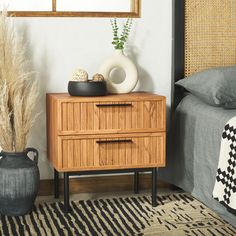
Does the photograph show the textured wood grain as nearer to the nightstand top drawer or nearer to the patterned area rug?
the nightstand top drawer

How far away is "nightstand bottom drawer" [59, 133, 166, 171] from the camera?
3400 mm

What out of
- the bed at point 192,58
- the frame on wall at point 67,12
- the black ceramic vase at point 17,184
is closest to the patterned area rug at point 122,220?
the black ceramic vase at point 17,184

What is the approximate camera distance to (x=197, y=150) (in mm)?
3520

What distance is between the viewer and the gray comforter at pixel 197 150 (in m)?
3.27

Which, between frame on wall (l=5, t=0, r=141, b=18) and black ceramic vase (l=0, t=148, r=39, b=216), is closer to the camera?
black ceramic vase (l=0, t=148, r=39, b=216)

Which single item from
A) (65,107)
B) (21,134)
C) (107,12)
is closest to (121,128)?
(65,107)

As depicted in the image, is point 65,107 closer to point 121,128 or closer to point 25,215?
point 121,128

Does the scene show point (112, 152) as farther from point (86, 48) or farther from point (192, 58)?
point (192, 58)

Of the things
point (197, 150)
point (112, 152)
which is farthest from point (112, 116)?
point (197, 150)

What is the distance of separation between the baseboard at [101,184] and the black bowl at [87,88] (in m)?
0.67

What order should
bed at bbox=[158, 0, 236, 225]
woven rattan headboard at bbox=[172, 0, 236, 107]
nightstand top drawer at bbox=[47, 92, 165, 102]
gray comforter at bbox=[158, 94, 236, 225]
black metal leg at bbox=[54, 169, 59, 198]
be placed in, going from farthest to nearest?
woven rattan headboard at bbox=[172, 0, 236, 107]
black metal leg at bbox=[54, 169, 59, 198]
bed at bbox=[158, 0, 236, 225]
nightstand top drawer at bbox=[47, 92, 165, 102]
gray comforter at bbox=[158, 94, 236, 225]

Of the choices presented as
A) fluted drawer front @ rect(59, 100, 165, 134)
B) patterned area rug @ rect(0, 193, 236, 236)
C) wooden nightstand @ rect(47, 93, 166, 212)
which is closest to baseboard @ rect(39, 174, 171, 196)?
patterned area rug @ rect(0, 193, 236, 236)

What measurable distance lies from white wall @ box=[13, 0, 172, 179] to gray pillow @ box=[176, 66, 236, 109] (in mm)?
363

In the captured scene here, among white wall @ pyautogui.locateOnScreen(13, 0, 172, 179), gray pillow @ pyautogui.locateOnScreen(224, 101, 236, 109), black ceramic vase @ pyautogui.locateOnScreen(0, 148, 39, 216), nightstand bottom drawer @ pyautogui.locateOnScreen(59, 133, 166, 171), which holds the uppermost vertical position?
white wall @ pyautogui.locateOnScreen(13, 0, 172, 179)
